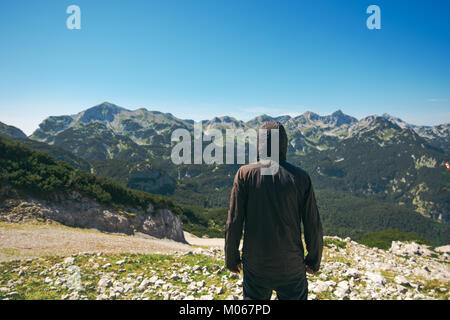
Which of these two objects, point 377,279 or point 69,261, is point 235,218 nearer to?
point 377,279

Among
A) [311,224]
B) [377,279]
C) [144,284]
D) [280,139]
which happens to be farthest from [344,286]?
[144,284]

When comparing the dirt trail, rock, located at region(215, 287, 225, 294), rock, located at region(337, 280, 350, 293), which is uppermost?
rock, located at region(215, 287, 225, 294)

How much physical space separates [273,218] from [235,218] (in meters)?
0.62

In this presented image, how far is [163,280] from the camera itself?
8.46 meters

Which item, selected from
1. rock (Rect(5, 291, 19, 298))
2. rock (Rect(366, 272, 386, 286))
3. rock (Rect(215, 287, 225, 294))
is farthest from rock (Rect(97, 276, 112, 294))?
rock (Rect(366, 272, 386, 286))

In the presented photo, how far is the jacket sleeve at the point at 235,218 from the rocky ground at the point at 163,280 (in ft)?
13.0

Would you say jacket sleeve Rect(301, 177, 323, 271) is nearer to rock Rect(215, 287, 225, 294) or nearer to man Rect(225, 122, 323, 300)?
man Rect(225, 122, 323, 300)

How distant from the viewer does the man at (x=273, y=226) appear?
11.6 feet

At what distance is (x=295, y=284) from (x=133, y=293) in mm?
6170

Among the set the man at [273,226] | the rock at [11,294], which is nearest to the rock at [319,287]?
the man at [273,226]

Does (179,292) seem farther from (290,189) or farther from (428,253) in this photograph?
(428,253)

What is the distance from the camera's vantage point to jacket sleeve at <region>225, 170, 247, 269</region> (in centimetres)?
367

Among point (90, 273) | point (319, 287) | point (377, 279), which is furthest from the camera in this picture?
point (90, 273)
